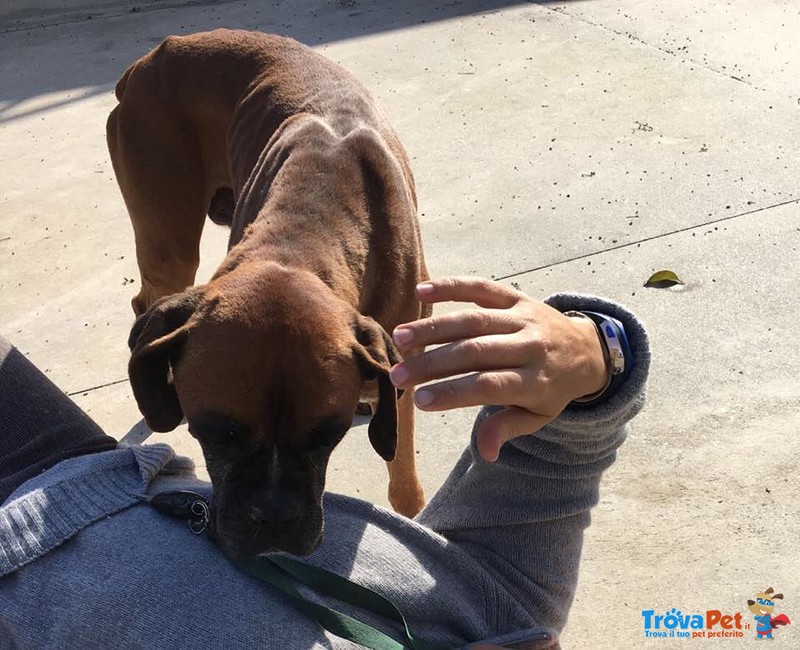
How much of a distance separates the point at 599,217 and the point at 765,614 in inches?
120

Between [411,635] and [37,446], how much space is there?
961 millimetres

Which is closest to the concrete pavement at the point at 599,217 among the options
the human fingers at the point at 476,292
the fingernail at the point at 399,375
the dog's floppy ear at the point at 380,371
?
the dog's floppy ear at the point at 380,371

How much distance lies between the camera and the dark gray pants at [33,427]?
7.27 ft

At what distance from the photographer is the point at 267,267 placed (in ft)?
8.84

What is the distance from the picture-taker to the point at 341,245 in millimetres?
3191

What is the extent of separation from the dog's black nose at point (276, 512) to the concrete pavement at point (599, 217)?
1.27 metres

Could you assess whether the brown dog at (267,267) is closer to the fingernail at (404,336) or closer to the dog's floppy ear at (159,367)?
the dog's floppy ear at (159,367)

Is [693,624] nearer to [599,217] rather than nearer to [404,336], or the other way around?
[404,336]

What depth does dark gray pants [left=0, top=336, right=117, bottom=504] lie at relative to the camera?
2215 millimetres

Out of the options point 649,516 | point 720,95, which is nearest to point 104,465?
point 649,516

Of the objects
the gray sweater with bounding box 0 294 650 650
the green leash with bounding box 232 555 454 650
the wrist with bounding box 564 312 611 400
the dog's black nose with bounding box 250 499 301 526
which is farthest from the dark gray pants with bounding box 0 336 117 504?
the wrist with bounding box 564 312 611 400

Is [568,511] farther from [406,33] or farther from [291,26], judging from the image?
[291,26]

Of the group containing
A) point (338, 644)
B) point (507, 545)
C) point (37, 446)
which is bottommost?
point (507, 545)

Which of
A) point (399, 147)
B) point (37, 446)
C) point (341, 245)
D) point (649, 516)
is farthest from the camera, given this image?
point (399, 147)
